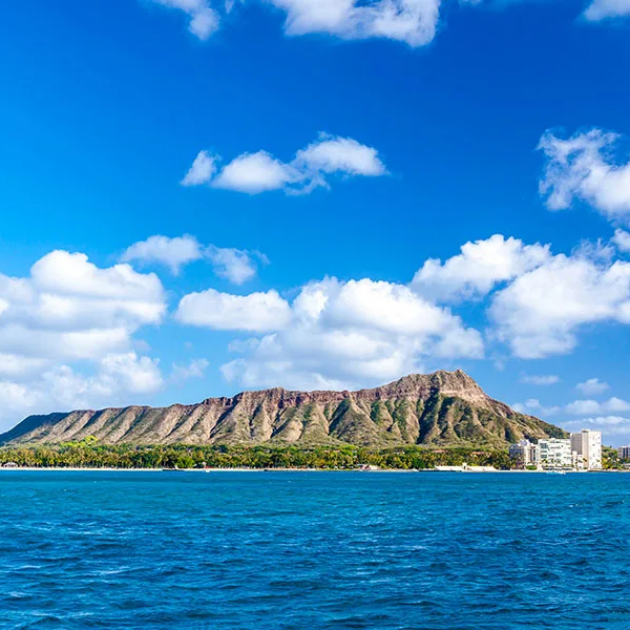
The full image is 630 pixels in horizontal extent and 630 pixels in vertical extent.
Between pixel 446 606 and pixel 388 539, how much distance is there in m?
31.5

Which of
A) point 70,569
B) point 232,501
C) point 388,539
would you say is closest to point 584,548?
point 388,539

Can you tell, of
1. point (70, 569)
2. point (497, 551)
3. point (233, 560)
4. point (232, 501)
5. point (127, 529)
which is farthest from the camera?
point (232, 501)

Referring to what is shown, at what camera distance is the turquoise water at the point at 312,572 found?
40656mm

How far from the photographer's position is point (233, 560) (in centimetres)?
5928

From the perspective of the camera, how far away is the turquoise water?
40656mm

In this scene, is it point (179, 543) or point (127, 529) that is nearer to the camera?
point (179, 543)

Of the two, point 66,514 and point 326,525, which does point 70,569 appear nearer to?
point 326,525

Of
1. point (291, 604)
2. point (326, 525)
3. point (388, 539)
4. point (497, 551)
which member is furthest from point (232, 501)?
point (291, 604)

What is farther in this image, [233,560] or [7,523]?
[7,523]

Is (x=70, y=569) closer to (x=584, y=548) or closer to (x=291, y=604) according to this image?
(x=291, y=604)

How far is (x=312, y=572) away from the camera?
5362 centimetres

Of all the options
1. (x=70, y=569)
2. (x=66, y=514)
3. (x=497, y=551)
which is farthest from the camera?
(x=66, y=514)

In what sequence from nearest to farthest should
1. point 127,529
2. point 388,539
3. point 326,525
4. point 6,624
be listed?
point 6,624 < point 388,539 < point 127,529 < point 326,525

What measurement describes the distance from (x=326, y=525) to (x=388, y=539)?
588 inches
